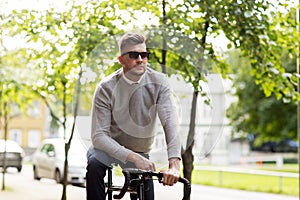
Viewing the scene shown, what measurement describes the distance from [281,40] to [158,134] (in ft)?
3.67

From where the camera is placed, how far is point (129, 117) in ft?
5.88

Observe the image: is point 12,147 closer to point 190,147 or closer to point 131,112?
point 190,147

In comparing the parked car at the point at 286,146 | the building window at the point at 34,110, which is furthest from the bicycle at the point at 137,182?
the parked car at the point at 286,146

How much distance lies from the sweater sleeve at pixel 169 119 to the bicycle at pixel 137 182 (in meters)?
0.09

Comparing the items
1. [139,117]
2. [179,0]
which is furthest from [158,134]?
[179,0]

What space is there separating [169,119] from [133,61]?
0.18 m

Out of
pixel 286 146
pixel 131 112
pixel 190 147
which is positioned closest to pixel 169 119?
pixel 131 112

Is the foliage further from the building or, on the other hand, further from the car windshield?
the car windshield

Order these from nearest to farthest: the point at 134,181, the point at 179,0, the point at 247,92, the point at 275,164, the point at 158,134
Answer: the point at 134,181
the point at 158,134
the point at 179,0
the point at 247,92
the point at 275,164

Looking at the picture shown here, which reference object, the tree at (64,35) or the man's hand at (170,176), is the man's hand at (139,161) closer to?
the man's hand at (170,176)

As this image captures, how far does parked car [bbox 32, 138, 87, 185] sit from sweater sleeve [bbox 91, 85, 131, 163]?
0.86 m

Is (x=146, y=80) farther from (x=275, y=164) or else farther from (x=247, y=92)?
(x=275, y=164)

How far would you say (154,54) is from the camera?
2.38 m

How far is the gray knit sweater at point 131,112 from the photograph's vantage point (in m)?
1.78
